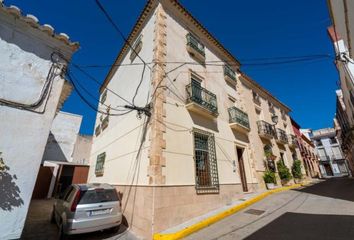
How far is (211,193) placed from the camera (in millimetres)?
6832

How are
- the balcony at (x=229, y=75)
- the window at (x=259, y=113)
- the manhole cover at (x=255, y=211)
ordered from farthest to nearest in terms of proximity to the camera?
the window at (x=259, y=113) → the balcony at (x=229, y=75) → the manhole cover at (x=255, y=211)

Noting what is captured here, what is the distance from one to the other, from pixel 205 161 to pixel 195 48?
606 cm

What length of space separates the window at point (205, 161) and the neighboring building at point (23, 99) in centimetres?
504

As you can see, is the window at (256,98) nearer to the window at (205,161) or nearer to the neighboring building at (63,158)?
the window at (205,161)

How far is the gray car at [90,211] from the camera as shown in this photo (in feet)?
14.9

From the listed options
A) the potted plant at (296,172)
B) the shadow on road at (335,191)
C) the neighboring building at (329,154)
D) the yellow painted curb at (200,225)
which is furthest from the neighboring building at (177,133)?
the neighboring building at (329,154)

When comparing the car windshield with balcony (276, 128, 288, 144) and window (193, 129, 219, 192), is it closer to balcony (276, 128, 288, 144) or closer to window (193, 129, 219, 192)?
window (193, 129, 219, 192)

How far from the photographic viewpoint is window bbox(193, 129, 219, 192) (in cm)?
687

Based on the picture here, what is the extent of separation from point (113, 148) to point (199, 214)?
5.50m

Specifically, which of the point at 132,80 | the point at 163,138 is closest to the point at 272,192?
the point at 163,138

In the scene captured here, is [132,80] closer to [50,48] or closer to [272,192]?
[50,48]

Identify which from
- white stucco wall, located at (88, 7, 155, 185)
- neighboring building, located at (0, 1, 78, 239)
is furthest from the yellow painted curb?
neighboring building, located at (0, 1, 78, 239)

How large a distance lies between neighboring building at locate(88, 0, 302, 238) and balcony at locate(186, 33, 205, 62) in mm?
53

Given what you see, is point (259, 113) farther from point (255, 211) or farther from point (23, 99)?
point (23, 99)
